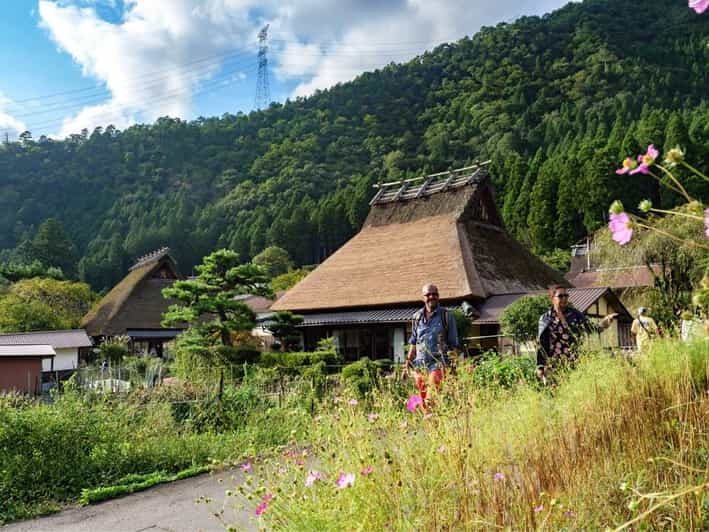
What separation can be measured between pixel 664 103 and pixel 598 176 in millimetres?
22007

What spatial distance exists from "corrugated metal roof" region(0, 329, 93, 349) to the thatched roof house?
21.9 feet

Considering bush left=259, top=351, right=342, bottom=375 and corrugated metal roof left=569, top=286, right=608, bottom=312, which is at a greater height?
corrugated metal roof left=569, top=286, right=608, bottom=312

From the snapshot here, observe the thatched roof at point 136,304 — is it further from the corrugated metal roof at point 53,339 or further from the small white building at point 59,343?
the small white building at point 59,343

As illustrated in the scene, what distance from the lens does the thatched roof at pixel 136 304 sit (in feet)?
91.1

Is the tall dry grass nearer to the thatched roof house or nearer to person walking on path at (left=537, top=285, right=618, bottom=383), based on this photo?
person walking on path at (left=537, top=285, right=618, bottom=383)

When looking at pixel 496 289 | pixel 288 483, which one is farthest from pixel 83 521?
pixel 496 289

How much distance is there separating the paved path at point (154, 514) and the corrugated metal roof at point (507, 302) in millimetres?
12153

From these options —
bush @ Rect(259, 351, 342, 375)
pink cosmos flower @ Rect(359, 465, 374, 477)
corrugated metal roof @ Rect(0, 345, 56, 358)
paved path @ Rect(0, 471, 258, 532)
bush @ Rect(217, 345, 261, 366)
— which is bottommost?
paved path @ Rect(0, 471, 258, 532)

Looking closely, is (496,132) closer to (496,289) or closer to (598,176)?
(598,176)

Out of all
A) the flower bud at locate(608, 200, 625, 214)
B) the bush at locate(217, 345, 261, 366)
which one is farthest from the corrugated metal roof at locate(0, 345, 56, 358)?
the flower bud at locate(608, 200, 625, 214)

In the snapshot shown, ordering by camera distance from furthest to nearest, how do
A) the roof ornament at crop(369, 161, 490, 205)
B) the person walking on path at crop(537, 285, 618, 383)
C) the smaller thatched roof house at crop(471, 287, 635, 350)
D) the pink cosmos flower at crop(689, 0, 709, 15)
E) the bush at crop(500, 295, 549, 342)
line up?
the roof ornament at crop(369, 161, 490, 205) → the smaller thatched roof house at crop(471, 287, 635, 350) → the bush at crop(500, 295, 549, 342) → the person walking on path at crop(537, 285, 618, 383) → the pink cosmos flower at crop(689, 0, 709, 15)

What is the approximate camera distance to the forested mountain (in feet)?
173

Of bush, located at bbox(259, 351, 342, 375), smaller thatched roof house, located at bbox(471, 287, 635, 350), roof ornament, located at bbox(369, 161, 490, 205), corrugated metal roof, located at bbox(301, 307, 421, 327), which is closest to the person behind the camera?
bush, located at bbox(259, 351, 342, 375)

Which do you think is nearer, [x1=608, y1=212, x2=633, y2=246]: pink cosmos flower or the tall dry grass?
[x1=608, y1=212, x2=633, y2=246]: pink cosmos flower
